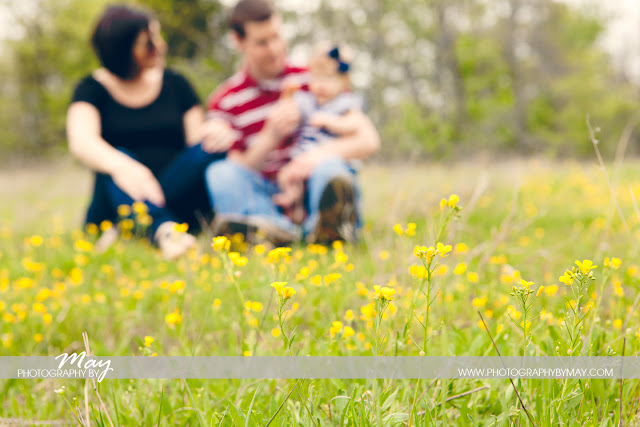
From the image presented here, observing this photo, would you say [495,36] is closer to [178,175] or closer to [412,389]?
[178,175]

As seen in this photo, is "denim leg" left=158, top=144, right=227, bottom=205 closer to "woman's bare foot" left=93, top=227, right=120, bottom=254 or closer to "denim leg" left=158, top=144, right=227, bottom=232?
"denim leg" left=158, top=144, right=227, bottom=232

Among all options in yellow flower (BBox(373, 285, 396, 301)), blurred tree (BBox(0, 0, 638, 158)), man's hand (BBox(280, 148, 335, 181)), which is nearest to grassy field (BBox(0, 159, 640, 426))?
yellow flower (BBox(373, 285, 396, 301))

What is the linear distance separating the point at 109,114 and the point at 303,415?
301cm

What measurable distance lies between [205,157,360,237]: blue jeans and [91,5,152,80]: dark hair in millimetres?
949

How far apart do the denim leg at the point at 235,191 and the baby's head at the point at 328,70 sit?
77cm

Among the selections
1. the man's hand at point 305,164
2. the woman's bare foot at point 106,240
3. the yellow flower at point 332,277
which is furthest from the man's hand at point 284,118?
the yellow flower at point 332,277

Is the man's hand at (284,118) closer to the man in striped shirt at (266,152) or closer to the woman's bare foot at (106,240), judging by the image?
the man in striped shirt at (266,152)

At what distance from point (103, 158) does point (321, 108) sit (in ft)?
4.86

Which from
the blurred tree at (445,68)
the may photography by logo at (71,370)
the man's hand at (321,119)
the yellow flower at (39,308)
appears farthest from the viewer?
the blurred tree at (445,68)

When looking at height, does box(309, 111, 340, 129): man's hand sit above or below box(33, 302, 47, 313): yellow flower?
above

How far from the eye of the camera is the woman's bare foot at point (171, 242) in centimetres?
264

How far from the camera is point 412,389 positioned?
3.84 feet

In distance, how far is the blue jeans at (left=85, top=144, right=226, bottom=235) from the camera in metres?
3.16

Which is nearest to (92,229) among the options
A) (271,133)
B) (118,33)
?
(118,33)
